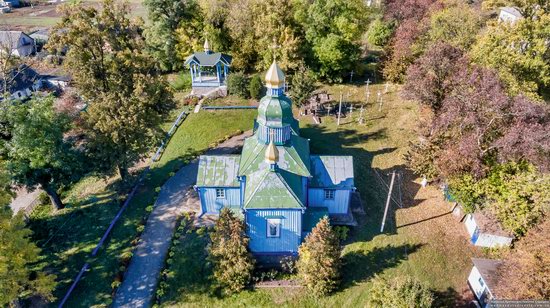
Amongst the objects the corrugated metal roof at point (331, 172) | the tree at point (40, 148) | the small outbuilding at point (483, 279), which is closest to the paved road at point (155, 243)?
the tree at point (40, 148)

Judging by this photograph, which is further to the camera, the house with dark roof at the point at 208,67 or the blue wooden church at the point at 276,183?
the house with dark roof at the point at 208,67

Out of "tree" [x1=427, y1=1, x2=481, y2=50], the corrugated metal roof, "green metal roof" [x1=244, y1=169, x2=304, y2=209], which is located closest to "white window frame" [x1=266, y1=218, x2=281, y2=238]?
"green metal roof" [x1=244, y1=169, x2=304, y2=209]

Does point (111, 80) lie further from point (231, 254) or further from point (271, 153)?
point (231, 254)

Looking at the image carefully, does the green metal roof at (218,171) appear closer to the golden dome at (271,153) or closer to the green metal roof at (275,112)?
the green metal roof at (275,112)

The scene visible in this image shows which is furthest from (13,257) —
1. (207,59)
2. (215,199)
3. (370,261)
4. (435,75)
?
(207,59)

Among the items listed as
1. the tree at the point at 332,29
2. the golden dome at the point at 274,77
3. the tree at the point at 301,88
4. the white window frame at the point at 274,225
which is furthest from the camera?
the tree at the point at 332,29

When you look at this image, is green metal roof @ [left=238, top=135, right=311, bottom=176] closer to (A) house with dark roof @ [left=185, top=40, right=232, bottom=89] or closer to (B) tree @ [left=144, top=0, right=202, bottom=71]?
(A) house with dark roof @ [left=185, top=40, right=232, bottom=89]
